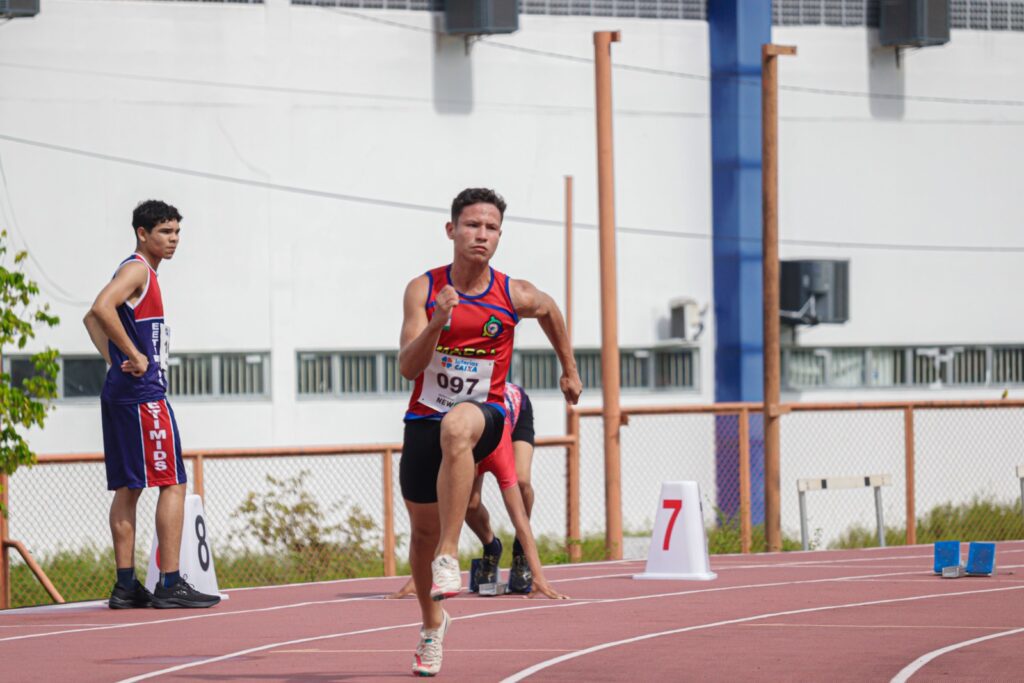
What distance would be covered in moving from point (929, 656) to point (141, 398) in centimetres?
489

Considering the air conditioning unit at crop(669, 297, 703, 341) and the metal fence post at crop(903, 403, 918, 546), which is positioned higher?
the air conditioning unit at crop(669, 297, 703, 341)

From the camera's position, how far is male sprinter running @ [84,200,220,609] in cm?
1086

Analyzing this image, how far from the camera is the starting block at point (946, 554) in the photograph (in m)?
13.4

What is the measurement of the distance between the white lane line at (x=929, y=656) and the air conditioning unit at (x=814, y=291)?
1511cm

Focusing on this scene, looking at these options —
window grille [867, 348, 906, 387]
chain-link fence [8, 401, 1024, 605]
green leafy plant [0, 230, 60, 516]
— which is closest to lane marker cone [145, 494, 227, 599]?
green leafy plant [0, 230, 60, 516]

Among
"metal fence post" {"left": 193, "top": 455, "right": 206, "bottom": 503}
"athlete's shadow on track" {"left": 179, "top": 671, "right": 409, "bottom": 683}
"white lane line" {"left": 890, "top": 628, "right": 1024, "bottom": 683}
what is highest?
"metal fence post" {"left": 193, "top": 455, "right": 206, "bottom": 503}

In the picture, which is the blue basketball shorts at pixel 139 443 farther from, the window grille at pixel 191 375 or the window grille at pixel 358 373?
the window grille at pixel 358 373

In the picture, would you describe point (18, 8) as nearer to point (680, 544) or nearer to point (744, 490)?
point (744, 490)

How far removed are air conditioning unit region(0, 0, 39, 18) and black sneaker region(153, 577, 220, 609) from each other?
39.1 feet

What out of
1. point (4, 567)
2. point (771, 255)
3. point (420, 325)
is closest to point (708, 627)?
point (420, 325)

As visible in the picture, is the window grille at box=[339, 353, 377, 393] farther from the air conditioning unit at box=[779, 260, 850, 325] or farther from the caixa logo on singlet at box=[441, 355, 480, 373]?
the caixa logo on singlet at box=[441, 355, 480, 373]

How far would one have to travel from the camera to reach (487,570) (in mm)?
11938

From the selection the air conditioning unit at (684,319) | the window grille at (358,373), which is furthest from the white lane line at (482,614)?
the window grille at (358,373)

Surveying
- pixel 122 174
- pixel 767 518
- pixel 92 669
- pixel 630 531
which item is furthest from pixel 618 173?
pixel 92 669
